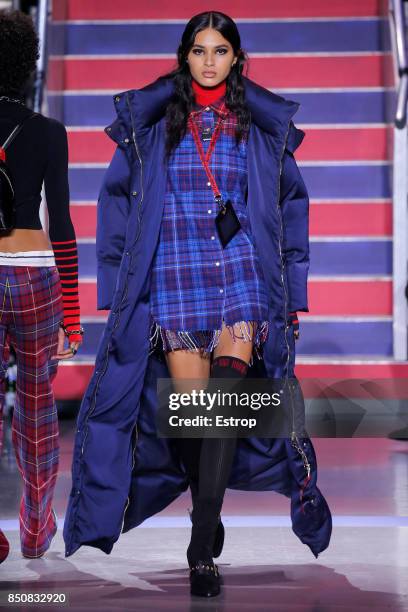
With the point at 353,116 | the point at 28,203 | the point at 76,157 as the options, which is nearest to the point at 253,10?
the point at 353,116

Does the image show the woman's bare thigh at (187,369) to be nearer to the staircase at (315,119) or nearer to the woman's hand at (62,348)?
the woman's hand at (62,348)

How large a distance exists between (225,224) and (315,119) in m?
4.54

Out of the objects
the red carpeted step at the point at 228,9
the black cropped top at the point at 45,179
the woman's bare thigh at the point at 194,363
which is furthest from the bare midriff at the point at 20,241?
the red carpeted step at the point at 228,9

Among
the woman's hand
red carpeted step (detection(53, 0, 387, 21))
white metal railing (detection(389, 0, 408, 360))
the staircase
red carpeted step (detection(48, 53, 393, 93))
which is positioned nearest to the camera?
the woman's hand

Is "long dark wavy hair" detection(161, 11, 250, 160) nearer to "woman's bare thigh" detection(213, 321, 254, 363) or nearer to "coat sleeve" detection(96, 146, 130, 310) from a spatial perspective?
"coat sleeve" detection(96, 146, 130, 310)

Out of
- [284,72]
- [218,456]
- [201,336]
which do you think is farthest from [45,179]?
[284,72]

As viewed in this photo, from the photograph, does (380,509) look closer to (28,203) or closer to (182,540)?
(182,540)

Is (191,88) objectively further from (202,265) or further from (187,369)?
(187,369)

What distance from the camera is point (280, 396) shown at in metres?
3.62

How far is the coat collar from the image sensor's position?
140 inches

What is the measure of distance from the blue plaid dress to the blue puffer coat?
41 millimetres

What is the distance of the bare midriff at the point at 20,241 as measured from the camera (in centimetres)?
353

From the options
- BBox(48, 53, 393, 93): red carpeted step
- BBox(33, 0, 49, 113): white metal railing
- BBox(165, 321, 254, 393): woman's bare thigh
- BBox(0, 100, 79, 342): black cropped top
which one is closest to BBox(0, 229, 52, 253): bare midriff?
BBox(0, 100, 79, 342): black cropped top

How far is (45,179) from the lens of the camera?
360cm
